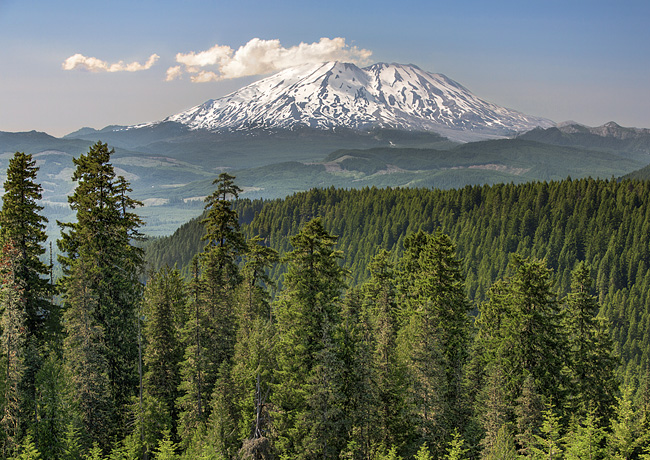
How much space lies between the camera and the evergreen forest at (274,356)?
27719 millimetres

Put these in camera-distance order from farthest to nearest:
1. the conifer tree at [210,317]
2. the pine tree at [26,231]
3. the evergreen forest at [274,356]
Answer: the conifer tree at [210,317] < the pine tree at [26,231] < the evergreen forest at [274,356]

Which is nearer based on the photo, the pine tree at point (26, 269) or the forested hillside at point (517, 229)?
the pine tree at point (26, 269)

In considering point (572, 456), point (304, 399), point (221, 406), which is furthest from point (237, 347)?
point (572, 456)

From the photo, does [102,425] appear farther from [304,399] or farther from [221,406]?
[304,399]

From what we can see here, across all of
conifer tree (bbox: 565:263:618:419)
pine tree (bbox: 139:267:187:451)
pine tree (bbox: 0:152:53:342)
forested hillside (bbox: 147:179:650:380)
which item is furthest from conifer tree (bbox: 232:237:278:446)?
Answer: forested hillside (bbox: 147:179:650:380)

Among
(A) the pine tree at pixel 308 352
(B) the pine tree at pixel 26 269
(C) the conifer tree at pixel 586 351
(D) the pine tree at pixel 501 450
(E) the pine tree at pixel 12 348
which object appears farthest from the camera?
(C) the conifer tree at pixel 586 351

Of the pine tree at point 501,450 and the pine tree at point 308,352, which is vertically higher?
the pine tree at point 308,352

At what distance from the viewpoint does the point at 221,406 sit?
2884 cm

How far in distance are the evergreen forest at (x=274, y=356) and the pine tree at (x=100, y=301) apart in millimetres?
124

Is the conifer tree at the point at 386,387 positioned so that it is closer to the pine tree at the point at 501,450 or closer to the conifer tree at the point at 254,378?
the pine tree at the point at 501,450

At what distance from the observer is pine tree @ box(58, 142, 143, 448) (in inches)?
1201

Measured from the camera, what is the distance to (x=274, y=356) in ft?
95.3

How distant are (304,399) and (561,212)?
5994 inches

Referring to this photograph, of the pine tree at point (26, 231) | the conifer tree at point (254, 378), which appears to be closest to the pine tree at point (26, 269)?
the pine tree at point (26, 231)
